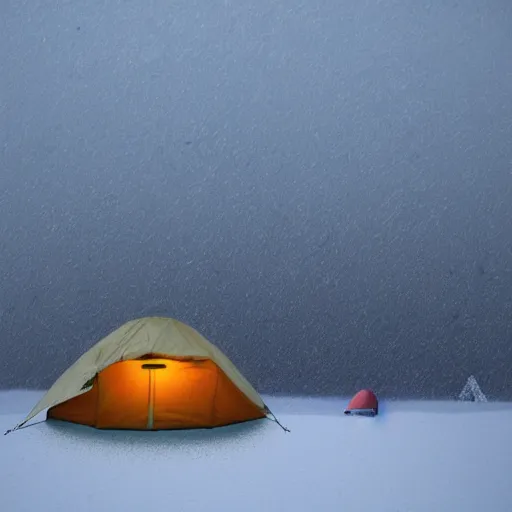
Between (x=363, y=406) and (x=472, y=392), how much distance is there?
1110 mm

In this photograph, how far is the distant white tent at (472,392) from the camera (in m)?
5.18

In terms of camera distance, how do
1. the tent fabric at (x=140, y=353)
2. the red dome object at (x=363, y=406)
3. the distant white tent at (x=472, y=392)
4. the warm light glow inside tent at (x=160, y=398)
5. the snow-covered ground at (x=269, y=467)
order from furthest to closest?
the distant white tent at (x=472, y=392)
the red dome object at (x=363, y=406)
the warm light glow inside tent at (x=160, y=398)
the tent fabric at (x=140, y=353)
the snow-covered ground at (x=269, y=467)

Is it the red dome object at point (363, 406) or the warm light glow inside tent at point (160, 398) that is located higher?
the warm light glow inside tent at point (160, 398)

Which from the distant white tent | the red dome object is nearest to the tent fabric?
the red dome object

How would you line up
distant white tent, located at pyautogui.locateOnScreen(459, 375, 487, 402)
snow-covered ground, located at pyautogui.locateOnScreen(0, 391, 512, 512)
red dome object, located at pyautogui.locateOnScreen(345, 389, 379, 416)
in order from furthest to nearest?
distant white tent, located at pyautogui.locateOnScreen(459, 375, 487, 402)
red dome object, located at pyautogui.locateOnScreen(345, 389, 379, 416)
snow-covered ground, located at pyautogui.locateOnScreen(0, 391, 512, 512)

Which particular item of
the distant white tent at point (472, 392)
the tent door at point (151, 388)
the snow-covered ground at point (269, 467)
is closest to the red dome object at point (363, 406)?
the snow-covered ground at point (269, 467)

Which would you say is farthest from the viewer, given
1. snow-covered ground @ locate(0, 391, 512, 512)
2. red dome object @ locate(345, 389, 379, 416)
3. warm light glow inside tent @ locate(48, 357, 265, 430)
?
red dome object @ locate(345, 389, 379, 416)

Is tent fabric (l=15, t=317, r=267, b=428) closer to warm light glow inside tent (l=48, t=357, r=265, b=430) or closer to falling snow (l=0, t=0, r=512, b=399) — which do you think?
warm light glow inside tent (l=48, t=357, r=265, b=430)

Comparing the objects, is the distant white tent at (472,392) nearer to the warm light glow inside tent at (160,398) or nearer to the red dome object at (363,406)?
the red dome object at (363,406)

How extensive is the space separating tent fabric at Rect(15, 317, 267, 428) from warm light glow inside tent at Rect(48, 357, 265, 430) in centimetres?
8

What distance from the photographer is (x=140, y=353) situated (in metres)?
3.62

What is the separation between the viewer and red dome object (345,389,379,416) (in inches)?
176

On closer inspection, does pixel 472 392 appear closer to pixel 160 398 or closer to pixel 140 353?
pixel 160 398

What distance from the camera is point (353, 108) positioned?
5.19 meters
